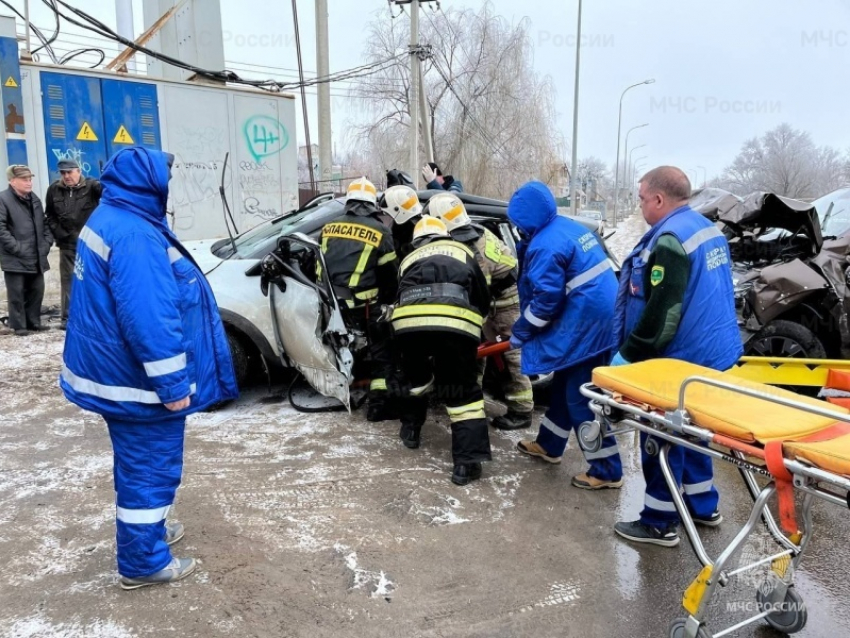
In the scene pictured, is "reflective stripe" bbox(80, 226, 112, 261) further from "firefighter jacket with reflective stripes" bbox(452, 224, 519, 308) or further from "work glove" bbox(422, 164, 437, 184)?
"work glove" bbox(422, 164, 437, 184)

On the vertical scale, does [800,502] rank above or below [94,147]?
below

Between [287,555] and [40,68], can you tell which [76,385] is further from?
[40,68]

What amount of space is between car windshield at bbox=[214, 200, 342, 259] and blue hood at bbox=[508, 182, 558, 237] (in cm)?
192

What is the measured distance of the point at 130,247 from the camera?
239cm

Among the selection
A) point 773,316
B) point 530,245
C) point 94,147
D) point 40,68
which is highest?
point 40,68

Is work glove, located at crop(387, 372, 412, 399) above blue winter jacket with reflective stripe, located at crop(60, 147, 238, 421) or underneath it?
underneath

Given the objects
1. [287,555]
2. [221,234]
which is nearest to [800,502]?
[287,555]

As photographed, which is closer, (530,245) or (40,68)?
(530,245)

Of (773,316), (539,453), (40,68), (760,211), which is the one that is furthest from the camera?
(40,68)

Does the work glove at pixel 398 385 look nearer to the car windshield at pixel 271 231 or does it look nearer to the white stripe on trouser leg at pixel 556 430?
the white stripe on trouser leg at pixel 556 430

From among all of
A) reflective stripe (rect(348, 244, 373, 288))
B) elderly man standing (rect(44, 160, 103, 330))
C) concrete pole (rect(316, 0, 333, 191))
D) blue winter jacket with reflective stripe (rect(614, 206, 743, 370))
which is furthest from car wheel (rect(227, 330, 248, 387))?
concrete pole (rect(316, 0, 333, 191))

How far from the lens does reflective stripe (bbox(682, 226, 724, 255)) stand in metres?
2.79

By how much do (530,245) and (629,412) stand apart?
1.43 meters

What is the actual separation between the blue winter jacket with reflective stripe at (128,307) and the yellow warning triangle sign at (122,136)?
7547 mm
